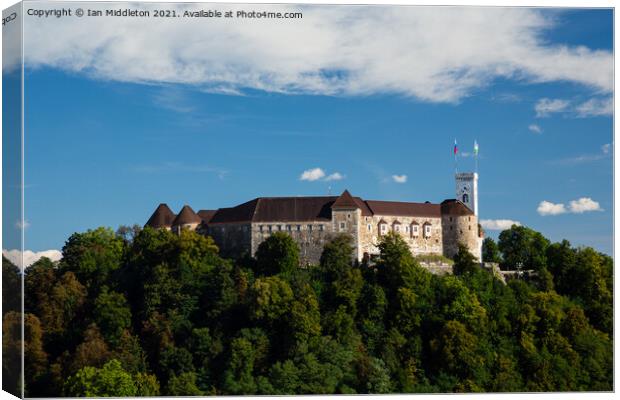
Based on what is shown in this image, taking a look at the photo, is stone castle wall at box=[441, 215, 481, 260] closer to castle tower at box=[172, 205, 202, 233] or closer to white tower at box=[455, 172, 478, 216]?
white tower at box=[455, 172, 478, 216]

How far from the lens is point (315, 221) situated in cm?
3928

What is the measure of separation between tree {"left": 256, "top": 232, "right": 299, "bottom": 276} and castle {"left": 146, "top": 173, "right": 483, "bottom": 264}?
1.09m

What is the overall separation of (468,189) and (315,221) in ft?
17.7

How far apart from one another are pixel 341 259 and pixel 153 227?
22.0ft

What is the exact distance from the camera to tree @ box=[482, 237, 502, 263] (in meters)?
43.8

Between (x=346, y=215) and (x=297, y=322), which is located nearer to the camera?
(x=297, y=322)

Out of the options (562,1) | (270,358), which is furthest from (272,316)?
(562,1)

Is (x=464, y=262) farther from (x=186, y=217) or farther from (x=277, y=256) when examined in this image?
(x=186, y=217)

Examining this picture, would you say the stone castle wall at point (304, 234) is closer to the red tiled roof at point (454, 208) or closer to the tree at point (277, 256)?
the tree at point (277, 256)

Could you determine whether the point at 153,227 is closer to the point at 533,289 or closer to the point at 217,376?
the point at 217,376

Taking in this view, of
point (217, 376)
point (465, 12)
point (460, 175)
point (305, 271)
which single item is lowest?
point (217, 376)

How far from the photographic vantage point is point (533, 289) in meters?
38.7

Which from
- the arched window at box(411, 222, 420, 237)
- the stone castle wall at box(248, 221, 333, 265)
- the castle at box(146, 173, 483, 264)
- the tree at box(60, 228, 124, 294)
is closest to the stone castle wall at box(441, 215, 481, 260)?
the castle at box(146, 173, 483, 264)

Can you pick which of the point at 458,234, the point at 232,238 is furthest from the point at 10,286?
the point at 458,234
